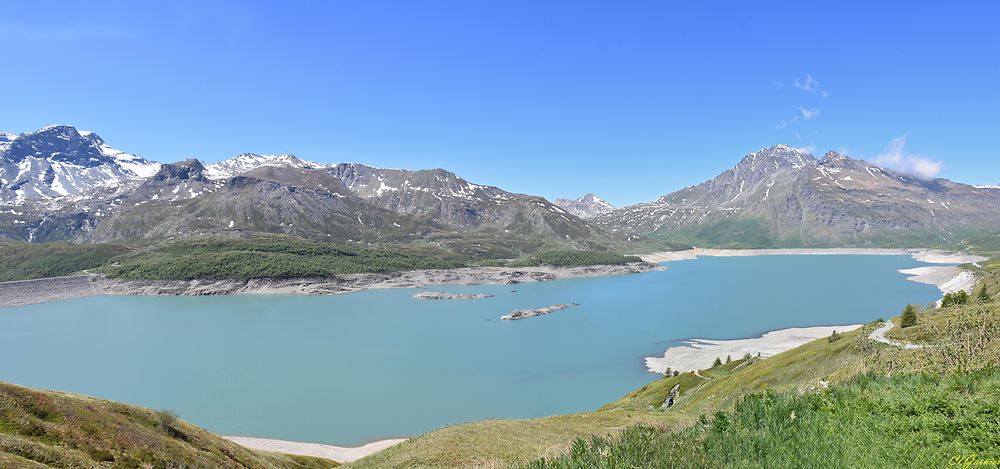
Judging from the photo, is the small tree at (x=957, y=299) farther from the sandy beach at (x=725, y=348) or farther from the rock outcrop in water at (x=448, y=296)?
the rock outcrop in water at (x=448, y=296)

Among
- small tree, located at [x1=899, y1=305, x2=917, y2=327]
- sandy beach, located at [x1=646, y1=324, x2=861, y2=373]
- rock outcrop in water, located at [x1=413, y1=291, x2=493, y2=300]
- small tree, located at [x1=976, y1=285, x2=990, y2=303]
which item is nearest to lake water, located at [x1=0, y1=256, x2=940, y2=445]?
sandy beach, located at [x1=646, y1=324, x2=861, y2=373]

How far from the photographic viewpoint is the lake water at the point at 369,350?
74.6 m

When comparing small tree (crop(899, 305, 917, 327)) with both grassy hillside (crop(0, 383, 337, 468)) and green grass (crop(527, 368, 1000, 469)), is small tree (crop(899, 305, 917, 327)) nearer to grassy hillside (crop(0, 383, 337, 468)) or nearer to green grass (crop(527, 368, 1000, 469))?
green grass (crop(527, 368, 1000, 469))

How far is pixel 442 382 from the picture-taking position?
86312 mm

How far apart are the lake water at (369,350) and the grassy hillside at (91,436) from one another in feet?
121

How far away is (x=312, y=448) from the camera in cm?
5944

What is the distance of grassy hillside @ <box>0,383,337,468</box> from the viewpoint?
68.0ft

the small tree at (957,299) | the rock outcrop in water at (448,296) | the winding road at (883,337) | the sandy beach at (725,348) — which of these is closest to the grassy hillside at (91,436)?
the winding road at (883,337)

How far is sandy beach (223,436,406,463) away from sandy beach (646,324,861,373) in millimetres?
54004

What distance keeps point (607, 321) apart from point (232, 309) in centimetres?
12901

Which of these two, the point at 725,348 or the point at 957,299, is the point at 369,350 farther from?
the point at 957,299

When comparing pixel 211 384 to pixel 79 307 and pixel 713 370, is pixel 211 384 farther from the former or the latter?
pixel 79 307

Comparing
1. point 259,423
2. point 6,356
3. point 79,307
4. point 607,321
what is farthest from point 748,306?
point 79,307

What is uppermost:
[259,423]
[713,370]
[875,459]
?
[875,459]
